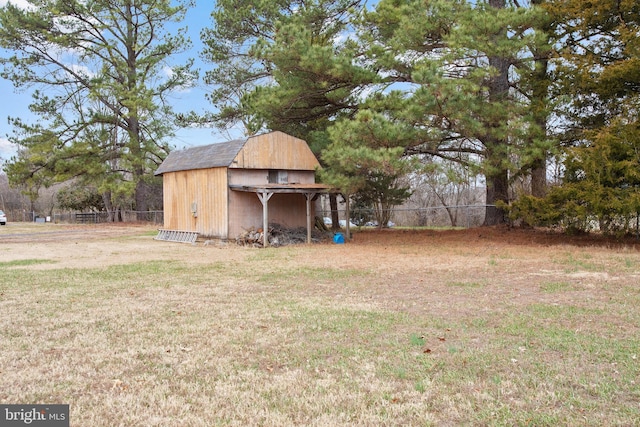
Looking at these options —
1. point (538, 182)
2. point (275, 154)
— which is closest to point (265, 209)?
point (275, 154)

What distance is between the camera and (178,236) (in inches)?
693

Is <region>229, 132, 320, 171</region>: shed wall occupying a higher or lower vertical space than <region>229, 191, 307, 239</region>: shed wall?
higher

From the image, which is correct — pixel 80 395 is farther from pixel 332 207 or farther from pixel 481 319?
pixel 332 207

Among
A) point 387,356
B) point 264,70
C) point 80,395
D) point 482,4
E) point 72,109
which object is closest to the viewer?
point 80,395

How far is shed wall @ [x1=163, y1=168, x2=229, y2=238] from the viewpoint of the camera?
1595 centimetres

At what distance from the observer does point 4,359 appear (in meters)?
4.04

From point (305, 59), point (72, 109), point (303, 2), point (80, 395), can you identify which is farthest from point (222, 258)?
point (72, 109)

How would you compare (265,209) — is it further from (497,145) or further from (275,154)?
(497,145)

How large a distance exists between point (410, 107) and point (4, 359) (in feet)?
34.0

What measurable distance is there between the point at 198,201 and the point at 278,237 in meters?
3.48
